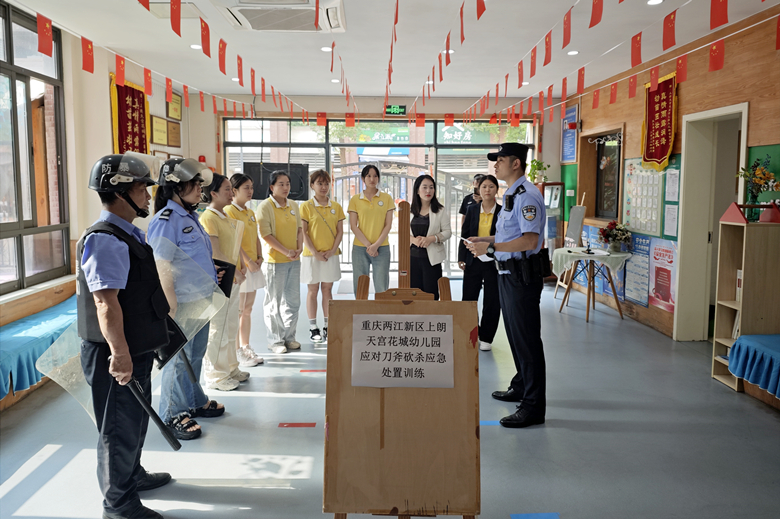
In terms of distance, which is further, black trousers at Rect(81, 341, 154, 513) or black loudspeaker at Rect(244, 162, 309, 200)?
black loudspeaker at Rect(244, 162, 309, 200)

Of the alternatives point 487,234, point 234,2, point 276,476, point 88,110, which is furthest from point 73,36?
point 276,476

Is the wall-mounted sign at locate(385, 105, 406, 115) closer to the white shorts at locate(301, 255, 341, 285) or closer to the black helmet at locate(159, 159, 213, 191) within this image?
the white shorts at locate(301, 255, 341, 285)

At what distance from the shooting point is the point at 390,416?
5.80ft

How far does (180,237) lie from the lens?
279cm

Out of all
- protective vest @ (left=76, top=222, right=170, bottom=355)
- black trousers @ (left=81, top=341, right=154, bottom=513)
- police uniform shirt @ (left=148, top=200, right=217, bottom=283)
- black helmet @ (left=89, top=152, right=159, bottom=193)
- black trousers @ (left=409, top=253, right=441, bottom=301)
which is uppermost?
black helmet @ (left=89, top=152, right=159, bottom=193)

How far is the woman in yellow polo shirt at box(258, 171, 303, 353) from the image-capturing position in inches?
171

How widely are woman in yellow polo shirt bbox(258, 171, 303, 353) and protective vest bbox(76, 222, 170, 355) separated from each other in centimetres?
217

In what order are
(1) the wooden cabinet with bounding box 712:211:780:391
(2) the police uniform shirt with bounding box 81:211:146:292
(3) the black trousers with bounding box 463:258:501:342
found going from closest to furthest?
(2) the police uniform shirt with bounding box 81:211:146:292, (1) the wooden cabinet with bounding box 712:211:780:391, (3) the black trousers with bounding box 463:258:501:342

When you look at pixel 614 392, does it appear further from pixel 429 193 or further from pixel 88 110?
pixel 88 110

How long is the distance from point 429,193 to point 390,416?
10.5ft

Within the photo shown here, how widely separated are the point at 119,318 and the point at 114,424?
0.45 m

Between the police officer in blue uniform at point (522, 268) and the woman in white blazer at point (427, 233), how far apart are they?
146 centimetres

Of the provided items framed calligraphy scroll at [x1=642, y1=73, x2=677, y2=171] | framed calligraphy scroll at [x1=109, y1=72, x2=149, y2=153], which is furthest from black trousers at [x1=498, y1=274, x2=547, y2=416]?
framed calligraphy scroll at [x1=109, y1=72, x2=149, y2=153]

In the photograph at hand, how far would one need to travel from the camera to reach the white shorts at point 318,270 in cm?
481
